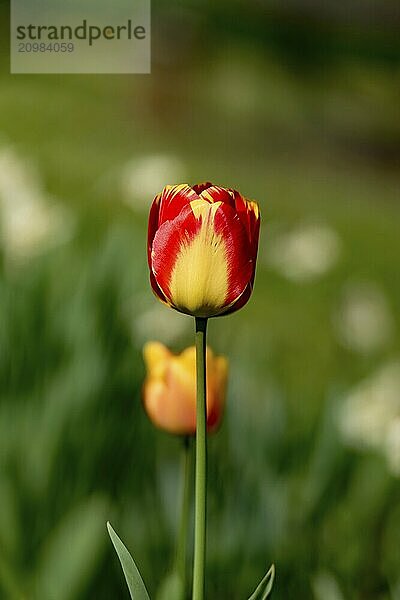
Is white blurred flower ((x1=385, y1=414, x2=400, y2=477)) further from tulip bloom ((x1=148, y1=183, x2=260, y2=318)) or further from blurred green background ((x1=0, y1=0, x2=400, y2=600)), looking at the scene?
tulip bloom ((x1=148, y1=183, x2=260, y2=318))

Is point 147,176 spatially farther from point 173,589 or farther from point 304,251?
point 173,589

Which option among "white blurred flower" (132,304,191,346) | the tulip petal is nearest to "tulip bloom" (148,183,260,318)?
the tulip petal

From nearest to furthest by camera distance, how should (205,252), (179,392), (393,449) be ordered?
1. (205,252)
2. (179,392)
3. (393,449)

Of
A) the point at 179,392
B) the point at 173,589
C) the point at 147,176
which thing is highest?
the point at 147,176

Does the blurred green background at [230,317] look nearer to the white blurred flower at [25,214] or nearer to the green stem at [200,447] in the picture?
the white blurred flower at [25,214]

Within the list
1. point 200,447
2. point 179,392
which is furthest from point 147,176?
point 200,447

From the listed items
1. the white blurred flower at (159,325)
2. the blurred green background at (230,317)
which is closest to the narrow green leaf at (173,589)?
the blurred green background at (230,317)

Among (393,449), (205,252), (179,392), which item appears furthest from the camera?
(393,449)
